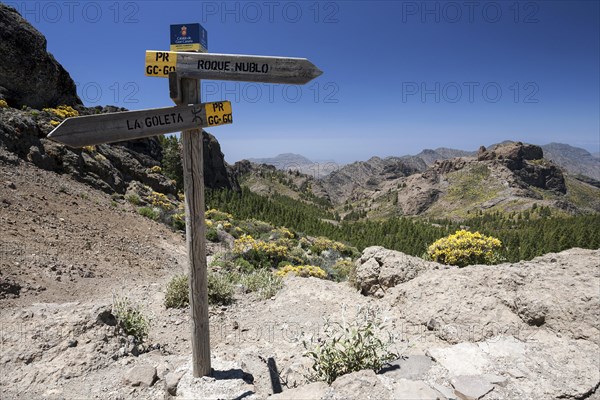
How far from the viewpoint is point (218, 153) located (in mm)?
66250

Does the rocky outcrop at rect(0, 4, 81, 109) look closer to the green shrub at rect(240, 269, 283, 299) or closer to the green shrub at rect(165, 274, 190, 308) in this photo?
the green shrub at rect(165, 274, 190, 308)

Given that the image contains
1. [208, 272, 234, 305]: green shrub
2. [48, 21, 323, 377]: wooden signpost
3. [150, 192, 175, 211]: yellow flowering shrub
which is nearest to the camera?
[48, 21, 323, 377]: wooden signpost

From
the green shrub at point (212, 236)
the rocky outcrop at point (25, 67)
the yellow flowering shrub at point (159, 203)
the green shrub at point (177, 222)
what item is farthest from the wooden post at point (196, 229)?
the rocky outcrop at point (25, 67)

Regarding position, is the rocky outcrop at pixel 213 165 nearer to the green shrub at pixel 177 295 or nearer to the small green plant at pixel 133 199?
the small green plant at pixel 133 199

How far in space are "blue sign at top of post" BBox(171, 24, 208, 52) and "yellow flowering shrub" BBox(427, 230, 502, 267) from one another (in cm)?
898

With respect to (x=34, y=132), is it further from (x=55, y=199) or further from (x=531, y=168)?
(x=531, y=168)

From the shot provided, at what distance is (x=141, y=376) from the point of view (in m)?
4.15

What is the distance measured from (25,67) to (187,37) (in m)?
27.8

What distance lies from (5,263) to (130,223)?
8.51 metres

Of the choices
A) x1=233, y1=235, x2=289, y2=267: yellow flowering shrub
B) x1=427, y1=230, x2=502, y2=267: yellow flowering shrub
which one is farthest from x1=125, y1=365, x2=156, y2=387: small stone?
x1=233, y1=235, x2=289, y2=267: yellow flowering shrub

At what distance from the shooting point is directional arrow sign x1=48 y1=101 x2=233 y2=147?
11.2 feet

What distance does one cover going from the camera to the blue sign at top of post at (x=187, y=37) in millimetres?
3828

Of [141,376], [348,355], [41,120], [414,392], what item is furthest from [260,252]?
[41,120]

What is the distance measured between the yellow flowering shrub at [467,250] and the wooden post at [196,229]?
8.06m
